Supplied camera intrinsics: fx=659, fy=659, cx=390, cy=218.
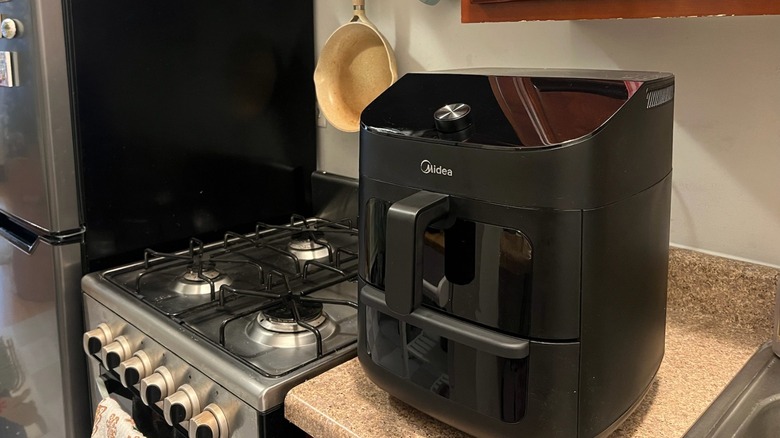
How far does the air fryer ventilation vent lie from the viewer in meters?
0.67

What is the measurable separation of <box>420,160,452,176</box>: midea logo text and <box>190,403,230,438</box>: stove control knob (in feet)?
Result: 1.56

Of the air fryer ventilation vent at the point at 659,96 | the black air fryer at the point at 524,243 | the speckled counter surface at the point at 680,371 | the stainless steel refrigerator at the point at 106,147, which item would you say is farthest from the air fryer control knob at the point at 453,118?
the stainless steel refrigerator at the point at 106,147

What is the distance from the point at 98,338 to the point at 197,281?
0.62ft

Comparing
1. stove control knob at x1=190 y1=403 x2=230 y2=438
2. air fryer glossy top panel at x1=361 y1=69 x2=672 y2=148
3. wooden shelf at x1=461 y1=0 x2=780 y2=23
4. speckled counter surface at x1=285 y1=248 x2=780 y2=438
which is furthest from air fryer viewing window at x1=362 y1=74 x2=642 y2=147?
stove control knob at x1=190 y1=403 x2=230 y2=438

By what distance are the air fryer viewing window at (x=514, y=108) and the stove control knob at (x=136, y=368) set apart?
1.87ft

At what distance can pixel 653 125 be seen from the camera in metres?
0.69

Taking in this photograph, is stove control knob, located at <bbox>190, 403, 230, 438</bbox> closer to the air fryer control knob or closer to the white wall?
the air fryer control knob

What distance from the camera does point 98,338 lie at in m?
1.13

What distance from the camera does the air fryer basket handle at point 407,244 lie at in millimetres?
632

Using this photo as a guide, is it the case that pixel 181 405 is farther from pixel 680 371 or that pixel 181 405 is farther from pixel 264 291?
pixel 680 371

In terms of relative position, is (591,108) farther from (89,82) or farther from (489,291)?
(89,82)

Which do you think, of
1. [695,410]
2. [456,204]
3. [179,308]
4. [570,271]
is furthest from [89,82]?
[695,410]

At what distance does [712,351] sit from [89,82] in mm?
1134

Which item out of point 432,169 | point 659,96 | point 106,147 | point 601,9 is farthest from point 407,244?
point 106,147
